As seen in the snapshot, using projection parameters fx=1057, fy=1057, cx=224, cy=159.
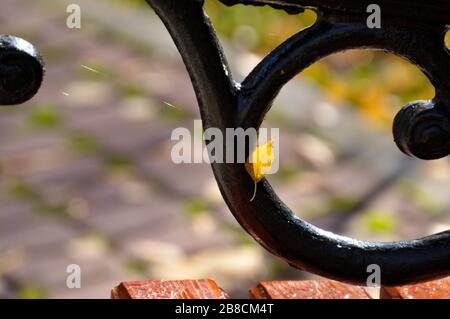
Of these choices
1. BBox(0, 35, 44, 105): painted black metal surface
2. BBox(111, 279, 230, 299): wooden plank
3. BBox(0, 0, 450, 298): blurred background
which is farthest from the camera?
BBox(0, 0, 450, 298): blurred background

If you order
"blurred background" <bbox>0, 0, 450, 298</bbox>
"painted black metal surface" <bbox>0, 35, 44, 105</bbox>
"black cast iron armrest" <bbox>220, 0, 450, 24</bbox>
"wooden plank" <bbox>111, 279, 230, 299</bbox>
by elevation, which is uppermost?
"blurred background" <bbox>0, 0, 450, 298</bbox>

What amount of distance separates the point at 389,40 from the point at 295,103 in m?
3.08

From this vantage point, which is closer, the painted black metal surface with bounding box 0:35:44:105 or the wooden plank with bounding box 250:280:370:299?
the painted black metal surface with bounding box 0:35:44:105

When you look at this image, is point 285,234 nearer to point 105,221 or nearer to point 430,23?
point 430,23

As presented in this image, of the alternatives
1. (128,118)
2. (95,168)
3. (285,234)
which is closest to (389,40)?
(285,234)

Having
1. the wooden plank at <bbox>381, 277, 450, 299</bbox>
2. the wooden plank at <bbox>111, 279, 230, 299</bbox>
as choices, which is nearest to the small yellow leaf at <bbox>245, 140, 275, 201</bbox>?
the wooden plank at <bbox>111, 279, 230, 299</bbox>

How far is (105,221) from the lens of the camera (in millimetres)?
3451

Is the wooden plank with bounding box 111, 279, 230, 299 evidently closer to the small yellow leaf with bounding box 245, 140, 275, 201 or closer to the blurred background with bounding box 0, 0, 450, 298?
the small yellow leaf with bounding box 245, 140, 275, 201

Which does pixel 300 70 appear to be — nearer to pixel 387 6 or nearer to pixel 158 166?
pixel 387 6

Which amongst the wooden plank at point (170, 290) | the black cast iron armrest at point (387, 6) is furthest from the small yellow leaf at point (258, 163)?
the wooden plank at point (170, 290)

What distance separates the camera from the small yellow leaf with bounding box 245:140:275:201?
1.21m

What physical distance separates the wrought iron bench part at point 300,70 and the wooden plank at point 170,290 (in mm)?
388

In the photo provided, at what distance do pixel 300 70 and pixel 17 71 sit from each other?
1.05ft

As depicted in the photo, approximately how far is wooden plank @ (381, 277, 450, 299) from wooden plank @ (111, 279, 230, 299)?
0.89 feet
